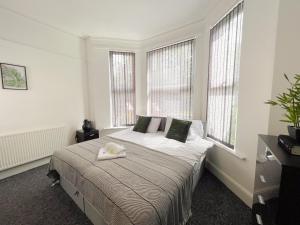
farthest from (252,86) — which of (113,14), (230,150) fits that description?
(113,14)

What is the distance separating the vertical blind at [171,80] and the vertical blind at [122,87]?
48cm

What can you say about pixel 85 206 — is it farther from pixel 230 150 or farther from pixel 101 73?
pixel 101 73

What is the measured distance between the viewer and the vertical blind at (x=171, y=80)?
2955mm

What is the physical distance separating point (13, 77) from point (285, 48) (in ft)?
12.3

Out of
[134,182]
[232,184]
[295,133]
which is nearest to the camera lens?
[295,133]

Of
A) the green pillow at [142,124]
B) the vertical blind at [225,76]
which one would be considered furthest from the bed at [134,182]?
the green pillow at [142,124]

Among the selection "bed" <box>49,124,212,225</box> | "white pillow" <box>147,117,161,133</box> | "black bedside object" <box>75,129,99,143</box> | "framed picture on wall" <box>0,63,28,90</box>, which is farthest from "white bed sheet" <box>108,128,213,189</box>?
"framed picture on wall" <box>0,63,28,90</box>

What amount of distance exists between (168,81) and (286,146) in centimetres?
258

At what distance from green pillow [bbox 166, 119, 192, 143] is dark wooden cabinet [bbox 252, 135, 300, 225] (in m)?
1.17

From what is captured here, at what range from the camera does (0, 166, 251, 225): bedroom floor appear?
1.49m

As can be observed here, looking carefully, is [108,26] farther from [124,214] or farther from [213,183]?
[213,183]

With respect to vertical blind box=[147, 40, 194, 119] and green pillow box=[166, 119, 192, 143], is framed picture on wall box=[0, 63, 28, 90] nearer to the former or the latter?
vertical blind box=[147, 40, 194, 119]

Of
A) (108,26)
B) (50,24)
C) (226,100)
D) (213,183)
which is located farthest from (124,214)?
(50,24)

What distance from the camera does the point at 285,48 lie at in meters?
1.31
